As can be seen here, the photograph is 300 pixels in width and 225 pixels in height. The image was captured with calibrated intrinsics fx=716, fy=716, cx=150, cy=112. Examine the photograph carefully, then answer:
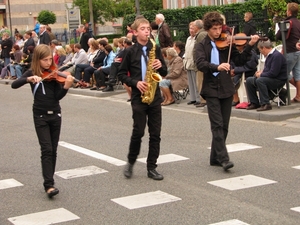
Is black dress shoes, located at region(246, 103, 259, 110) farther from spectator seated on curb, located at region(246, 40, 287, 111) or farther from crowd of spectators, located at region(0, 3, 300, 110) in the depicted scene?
spectator seated on curb, located at region(246, 40, 287, 111)

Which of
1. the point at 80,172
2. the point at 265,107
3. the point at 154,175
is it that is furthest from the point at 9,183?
the point at 265,107

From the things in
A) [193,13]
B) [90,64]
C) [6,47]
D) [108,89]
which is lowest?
[108,89]

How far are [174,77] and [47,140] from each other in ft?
28.4

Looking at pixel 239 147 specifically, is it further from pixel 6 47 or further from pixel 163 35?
pixel 6 47

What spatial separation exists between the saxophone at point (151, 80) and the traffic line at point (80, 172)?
1482 mm

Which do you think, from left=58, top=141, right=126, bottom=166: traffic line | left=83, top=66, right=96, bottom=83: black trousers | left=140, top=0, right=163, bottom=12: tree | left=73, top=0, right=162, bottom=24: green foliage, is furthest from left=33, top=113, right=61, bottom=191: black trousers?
left=73, top=0, right=162, bottom=24: green foliage

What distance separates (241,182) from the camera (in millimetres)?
8773

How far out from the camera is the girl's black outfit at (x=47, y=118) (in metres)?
8.52

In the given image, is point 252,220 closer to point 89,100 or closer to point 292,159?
point 292,159

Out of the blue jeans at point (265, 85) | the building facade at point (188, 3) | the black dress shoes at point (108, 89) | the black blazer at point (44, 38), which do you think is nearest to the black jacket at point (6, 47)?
the black blazer at point (44, 38)

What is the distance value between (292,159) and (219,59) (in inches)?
71.6

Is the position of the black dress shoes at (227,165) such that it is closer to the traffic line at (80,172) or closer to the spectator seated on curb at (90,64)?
the traffic line at (80,172)

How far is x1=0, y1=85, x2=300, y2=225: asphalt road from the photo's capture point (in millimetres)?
7500

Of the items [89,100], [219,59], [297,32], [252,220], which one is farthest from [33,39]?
[252,220]
